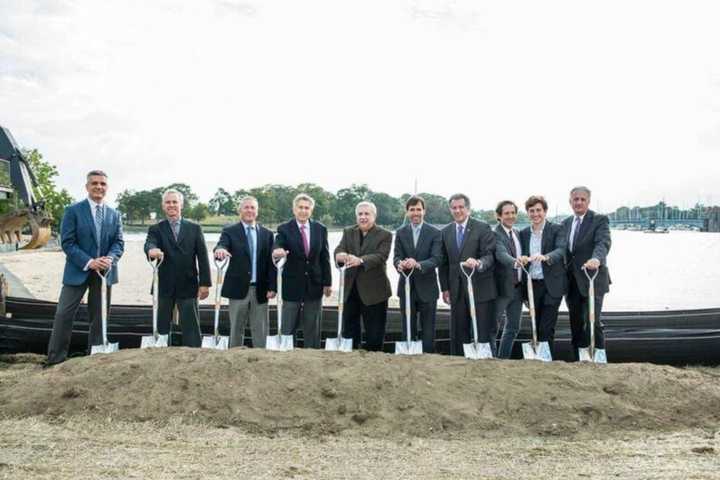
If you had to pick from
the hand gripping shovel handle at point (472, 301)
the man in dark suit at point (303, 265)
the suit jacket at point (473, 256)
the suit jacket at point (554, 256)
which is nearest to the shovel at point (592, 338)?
the suit jacket at point (554, 256)

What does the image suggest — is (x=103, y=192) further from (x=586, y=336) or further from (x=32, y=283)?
(x=32, y=283)

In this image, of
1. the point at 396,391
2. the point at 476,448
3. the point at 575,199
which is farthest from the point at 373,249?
the point at 476,448

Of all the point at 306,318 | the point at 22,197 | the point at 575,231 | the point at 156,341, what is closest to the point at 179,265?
the point at 156,341

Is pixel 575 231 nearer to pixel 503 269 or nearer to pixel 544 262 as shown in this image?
pixel 544 262

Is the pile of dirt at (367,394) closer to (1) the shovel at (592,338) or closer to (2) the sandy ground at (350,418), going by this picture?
(2) the sandy ground at (350,418)

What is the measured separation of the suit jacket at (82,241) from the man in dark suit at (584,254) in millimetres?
4978

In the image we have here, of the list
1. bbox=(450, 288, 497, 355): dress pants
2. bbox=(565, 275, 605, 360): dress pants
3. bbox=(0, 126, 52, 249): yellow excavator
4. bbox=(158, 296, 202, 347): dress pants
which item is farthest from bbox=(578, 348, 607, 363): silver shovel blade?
bbox=(0, 126, 52, 249): yellow excavator

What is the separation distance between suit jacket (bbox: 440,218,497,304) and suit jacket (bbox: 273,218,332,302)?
1365mm

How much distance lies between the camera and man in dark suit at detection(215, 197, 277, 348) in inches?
247

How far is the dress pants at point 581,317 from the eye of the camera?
20.4ft

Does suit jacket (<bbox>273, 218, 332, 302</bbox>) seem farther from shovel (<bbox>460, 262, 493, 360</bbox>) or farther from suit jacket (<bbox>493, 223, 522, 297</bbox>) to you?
suit jacket (<bbox>493, 223, 522, 297</bbox>)

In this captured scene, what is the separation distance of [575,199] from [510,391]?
2.33 m

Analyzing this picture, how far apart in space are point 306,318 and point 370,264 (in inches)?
40.0

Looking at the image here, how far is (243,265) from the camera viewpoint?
6277 mm
